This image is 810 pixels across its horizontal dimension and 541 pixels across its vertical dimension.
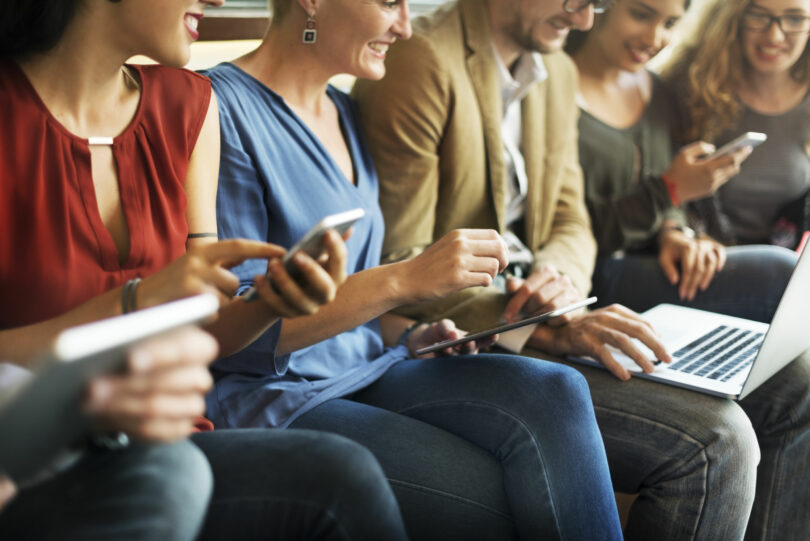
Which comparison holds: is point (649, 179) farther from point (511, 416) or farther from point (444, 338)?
point (511, 416)

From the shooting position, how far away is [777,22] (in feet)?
6.31

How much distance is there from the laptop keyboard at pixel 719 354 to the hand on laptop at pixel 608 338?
6cm

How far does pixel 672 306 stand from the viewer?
161 centimetres

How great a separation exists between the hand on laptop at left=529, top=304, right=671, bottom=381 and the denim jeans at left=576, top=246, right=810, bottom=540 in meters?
0.03

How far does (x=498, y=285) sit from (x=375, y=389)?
0.37 meters

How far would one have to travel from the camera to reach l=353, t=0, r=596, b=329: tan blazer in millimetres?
1429

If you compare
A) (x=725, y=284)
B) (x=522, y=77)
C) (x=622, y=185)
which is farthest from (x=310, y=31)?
(x=725, y=284)

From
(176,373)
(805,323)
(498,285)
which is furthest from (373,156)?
(176,373)

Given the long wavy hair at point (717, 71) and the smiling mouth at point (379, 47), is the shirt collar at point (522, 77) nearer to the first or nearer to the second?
the smiling mouth at point (379, 47)

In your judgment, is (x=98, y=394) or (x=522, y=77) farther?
(x=522, y=77)

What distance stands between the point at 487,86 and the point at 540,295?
1.39ft

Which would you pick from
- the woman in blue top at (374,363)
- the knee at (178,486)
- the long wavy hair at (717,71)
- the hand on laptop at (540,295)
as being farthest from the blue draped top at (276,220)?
the long wavy hair at (717,71)

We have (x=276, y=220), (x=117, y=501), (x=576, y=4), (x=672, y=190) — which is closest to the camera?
(x=117, y=501)

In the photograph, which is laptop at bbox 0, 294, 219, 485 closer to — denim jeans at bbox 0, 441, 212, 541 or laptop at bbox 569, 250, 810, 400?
denim jeans at bbox 0, 441, 212, 541
